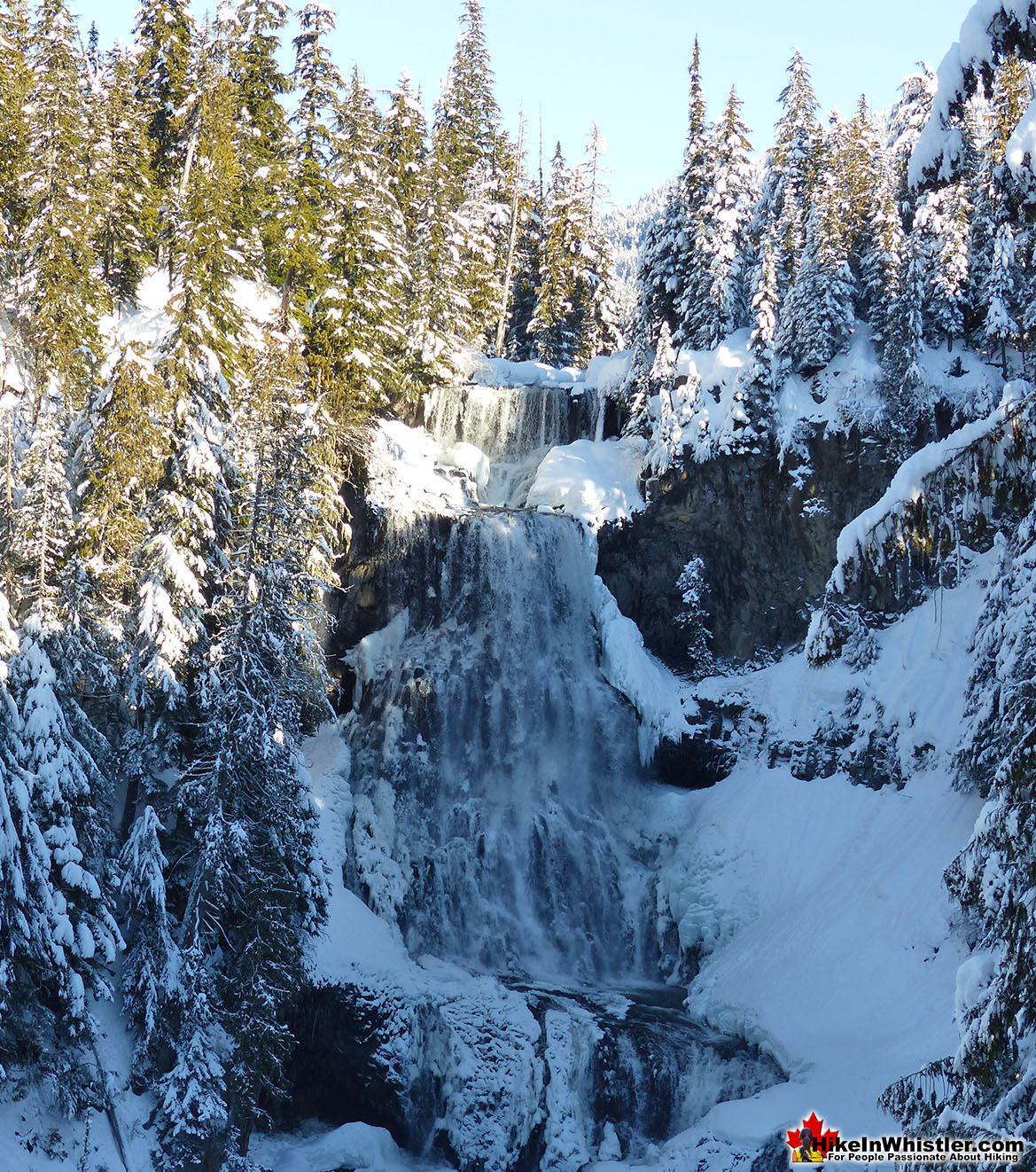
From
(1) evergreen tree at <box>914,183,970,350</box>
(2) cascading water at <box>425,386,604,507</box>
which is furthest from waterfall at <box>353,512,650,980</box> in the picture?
(1) evergreen tree at <box>914,183,970,350</box>

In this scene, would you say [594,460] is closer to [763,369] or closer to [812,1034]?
[763,369]

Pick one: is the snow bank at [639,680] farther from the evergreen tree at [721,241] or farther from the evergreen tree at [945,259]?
the evergreen tree at [945,259]

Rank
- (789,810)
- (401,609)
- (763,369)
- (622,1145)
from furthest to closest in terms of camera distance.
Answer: (763,369)
(401,609)
(789,810)
(622,1145)

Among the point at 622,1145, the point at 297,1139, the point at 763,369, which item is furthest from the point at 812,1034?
the point at 763,369

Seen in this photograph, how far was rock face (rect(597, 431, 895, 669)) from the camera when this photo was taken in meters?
28.1

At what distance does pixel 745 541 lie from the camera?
94.3 ft

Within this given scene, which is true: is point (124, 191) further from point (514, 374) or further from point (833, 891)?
point (833, 891)

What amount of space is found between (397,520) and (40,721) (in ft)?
41.4

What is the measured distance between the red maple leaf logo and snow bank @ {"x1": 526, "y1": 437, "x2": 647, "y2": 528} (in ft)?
52.9

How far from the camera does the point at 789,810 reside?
Answer: 24.2 metres

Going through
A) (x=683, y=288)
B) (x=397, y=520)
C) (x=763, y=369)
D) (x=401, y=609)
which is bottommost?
(x=401, y=609)

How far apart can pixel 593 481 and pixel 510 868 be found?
11824 millimetres

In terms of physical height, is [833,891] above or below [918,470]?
below

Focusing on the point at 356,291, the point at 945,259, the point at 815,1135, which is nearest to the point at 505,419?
the point at 356,291
